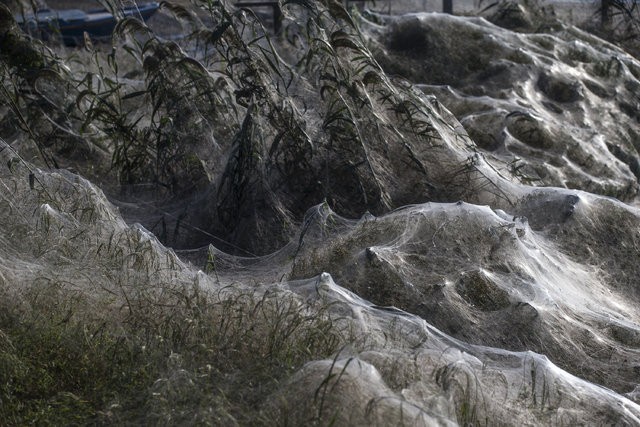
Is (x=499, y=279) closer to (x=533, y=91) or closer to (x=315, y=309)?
(x=315, y=309)

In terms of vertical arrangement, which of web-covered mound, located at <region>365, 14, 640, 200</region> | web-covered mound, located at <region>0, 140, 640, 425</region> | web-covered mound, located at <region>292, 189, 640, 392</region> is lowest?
web-covered mound, located at <region>365, 14, 640, 200</region>

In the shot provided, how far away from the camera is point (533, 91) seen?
848 centimetres

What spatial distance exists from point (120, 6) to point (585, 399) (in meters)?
3.35

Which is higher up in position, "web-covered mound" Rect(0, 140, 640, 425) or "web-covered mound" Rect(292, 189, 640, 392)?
"web-covered mound" Rect(0, 140, 640, 425)

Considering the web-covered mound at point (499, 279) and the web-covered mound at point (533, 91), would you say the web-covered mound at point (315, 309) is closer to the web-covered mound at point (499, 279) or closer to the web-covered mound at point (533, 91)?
the web-covered mound at point (499, 279)

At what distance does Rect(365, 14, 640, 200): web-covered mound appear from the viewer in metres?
7.34

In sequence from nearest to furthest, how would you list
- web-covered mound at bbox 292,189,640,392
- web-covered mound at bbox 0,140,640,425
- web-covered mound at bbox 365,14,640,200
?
web-covered mound at bbox 0,140,640,425, web-covered mound at bbox 292,189,640,392, web-covered mound at bbox 365,14,640,200

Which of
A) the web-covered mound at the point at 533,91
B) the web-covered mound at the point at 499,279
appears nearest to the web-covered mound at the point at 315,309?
the web-covered mound at the point at 499,279

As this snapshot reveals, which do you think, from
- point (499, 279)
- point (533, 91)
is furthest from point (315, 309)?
point (533, 91)

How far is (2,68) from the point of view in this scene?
5.45m

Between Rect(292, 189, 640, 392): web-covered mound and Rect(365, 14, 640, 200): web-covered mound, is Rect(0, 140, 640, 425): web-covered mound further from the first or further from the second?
Rect(365, 14, 640, 200): web-covered mound

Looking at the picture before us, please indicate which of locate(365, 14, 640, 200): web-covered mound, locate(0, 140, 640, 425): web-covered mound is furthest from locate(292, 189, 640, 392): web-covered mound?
locate(365, 14, 640, 200): web-covered mound

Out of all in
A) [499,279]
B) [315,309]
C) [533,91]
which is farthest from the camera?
[533,91]

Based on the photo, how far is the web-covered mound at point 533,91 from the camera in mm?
7340
